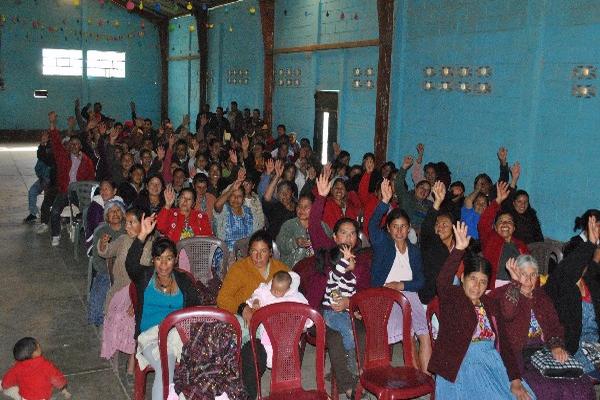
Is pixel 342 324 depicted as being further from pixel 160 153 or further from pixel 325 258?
pixel 160 153

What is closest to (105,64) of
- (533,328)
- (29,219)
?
(29,219)

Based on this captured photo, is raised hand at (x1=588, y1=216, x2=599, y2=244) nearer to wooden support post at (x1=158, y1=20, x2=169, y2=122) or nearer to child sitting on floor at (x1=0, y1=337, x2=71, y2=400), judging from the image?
child sitting on floor at (x1=0, y1=337, x2=71, y2=400)

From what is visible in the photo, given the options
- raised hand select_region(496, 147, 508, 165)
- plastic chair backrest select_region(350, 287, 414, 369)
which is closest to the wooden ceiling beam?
raised hand select_region(496, 147, 508, 165)

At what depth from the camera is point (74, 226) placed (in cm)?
780

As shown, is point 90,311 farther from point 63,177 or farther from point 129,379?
point 63,177

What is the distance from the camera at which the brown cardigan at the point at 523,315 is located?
12.4 ft

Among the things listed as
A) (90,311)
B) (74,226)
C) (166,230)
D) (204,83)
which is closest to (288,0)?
(204,83)

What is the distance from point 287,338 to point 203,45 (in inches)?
596

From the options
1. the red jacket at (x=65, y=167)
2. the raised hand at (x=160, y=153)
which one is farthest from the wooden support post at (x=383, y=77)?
the red jacket at (x=65, y=167)

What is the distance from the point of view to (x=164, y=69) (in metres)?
21.6

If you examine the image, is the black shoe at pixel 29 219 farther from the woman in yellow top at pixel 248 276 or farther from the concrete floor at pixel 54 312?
the woman in yellow top at pixel 248 276

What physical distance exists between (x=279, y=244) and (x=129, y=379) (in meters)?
1.63

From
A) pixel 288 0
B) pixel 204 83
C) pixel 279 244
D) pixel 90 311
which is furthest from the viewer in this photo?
pixel 204 83

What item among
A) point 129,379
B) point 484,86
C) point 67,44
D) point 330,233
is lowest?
point 129,379
